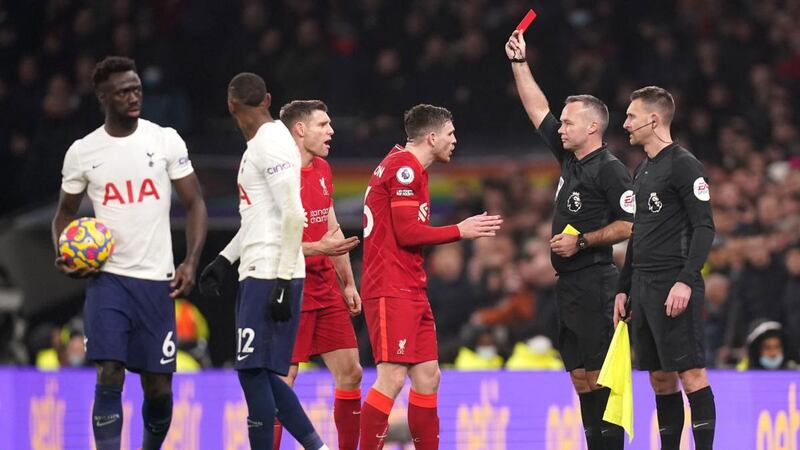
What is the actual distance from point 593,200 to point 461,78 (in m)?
8.46

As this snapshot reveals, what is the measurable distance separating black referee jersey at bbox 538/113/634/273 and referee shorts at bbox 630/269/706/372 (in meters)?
0.33

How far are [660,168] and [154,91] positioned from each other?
964 cm

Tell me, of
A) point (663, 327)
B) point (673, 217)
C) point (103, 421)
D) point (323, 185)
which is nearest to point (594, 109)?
point (673, 217)

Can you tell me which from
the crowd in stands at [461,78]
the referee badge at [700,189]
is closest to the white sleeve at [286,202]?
the referee badge at [700,189]

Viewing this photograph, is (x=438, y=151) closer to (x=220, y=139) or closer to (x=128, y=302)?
(x=128, y=302)

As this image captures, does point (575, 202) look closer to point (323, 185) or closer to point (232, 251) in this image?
point (323, 185)

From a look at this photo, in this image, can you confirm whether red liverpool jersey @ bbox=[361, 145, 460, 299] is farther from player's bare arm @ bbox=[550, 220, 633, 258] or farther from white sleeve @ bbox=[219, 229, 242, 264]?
white sleeve @ bbox=[219, 229, 242, 264]

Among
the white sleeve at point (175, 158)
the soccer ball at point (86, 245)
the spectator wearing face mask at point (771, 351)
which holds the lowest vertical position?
the spectator wearing face mask at point (771, 351)

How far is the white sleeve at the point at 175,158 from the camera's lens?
285 inches

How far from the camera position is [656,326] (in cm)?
776

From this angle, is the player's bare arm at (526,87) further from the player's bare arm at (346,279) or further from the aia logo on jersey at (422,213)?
the player's bare arm at (346,279)

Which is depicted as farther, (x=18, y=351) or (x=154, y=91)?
(x=154, y=91)

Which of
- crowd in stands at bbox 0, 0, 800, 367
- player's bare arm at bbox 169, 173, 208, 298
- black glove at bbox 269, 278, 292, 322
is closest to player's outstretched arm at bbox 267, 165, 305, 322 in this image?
black glove at bbox 269, 278, 292, 322

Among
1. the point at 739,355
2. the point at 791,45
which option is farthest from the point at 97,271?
the point at 791,45
